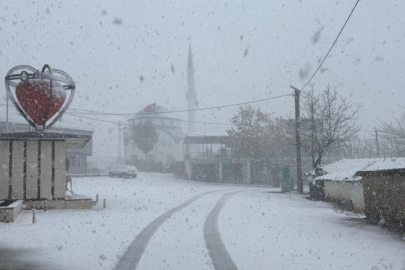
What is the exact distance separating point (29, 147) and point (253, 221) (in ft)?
35.6

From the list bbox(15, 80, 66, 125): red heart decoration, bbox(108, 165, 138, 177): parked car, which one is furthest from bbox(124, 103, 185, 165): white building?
bbox(15, 80, 66, 125): red heart decoration

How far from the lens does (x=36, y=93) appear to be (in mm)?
17250

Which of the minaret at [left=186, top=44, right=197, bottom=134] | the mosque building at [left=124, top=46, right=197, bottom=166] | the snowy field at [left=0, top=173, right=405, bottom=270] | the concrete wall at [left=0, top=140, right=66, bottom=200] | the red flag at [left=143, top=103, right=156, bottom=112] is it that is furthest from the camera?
the minaret at [left=186, top=44, right=197, bottom=134]

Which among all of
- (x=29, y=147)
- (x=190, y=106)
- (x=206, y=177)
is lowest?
(x=206, y=177)

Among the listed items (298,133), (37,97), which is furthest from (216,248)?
(298,133)

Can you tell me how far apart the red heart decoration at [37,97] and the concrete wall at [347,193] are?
14.9 metres

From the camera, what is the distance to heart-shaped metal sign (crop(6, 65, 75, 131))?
17.3m

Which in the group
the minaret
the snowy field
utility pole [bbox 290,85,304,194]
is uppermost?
the minaret

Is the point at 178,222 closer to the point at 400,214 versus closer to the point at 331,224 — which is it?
the point at 331,224

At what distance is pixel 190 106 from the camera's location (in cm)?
11525

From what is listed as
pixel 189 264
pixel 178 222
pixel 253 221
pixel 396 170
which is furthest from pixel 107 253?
pixel 396 170

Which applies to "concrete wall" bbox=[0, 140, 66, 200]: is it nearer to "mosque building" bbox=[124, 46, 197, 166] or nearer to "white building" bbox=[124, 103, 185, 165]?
"mosque building" bbox=[124, 46, 197, 166]

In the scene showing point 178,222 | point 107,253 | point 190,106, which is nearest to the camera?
point 107,253

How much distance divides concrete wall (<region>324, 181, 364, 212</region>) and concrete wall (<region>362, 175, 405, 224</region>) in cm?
257
